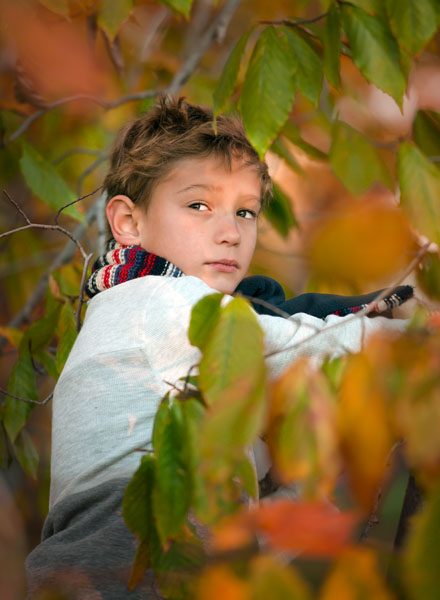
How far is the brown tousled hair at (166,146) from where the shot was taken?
1.21 metres

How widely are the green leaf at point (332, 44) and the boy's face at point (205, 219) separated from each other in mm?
252

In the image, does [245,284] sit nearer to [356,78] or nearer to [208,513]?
[208,513]

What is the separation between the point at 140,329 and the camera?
35.1 inches

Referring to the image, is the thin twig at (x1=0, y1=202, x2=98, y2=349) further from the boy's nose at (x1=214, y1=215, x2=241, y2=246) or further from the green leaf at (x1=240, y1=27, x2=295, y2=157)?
the green leaf at (x1=240, y1=27, x2=295, y2=157)

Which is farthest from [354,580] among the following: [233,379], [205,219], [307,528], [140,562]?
[205,219]

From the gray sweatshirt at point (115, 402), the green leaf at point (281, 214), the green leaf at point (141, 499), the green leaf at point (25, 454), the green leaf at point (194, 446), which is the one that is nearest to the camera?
the green leaf at point (194, 446)

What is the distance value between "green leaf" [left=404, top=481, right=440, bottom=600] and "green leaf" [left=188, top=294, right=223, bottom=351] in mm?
251

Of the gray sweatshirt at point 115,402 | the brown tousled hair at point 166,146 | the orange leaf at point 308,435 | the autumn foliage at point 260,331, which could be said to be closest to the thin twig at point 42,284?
the autumn foliage at point 260,331

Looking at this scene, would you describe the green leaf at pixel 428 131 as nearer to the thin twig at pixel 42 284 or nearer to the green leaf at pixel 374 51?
the green leaf at pixel 374 51

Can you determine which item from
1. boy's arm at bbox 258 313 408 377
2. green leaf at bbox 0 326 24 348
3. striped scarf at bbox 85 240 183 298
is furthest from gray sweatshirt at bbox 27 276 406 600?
green leaf at bbox 0 326 24 348

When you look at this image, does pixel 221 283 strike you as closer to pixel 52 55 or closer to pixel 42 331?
pixel 42 331

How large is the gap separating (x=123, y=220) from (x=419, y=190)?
69cm

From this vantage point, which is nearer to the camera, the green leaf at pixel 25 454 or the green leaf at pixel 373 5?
the green leaf at pixel 373 5

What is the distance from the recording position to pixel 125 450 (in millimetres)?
855
